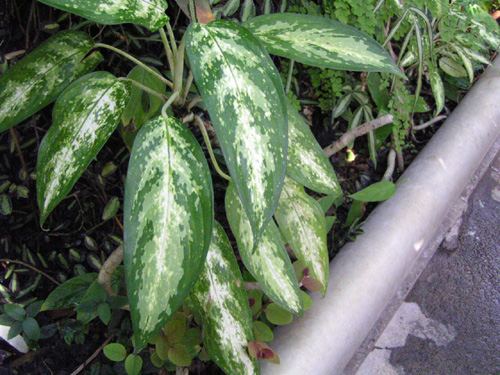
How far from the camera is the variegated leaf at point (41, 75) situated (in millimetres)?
686

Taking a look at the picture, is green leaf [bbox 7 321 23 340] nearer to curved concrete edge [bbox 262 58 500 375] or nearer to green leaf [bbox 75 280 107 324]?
green leaf [bbox 75 280 107 324]

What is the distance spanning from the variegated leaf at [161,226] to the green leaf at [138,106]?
344 mm

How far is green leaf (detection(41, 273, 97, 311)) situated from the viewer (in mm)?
838

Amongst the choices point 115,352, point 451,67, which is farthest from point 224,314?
point 451,67

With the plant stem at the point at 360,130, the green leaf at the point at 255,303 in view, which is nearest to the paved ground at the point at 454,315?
the green leaf at the point at 255,303

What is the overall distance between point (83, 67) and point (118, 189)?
A: 0.42 meters

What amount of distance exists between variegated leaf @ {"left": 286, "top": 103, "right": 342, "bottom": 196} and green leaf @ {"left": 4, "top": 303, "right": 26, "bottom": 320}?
60cm

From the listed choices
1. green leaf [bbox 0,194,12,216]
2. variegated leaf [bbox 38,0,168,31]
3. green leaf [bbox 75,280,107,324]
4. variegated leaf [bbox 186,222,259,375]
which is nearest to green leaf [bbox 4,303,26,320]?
green leaf [bbox 75,280,107,324]

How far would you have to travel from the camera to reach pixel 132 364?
756 mm

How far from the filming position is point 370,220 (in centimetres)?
113

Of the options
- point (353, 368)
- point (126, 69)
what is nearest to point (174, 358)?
point (353, 368)

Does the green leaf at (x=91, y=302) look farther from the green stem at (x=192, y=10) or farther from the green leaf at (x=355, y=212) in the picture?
the green leaf at (x=355, y=212)

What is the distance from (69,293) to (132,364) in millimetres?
222

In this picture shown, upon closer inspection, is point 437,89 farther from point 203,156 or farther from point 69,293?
point 69,293
